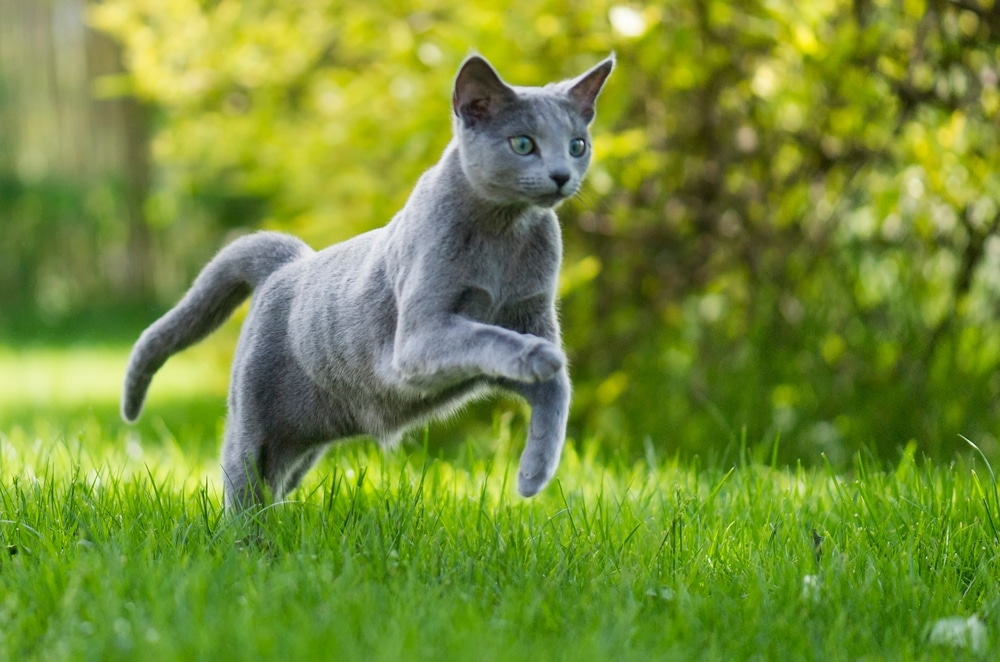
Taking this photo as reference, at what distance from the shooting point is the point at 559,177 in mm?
2166

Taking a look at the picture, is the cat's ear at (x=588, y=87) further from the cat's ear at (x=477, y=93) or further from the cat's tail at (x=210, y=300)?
the cat's tail at (x=210, y=300)

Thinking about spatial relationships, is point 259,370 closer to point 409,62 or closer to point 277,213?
point 409,62

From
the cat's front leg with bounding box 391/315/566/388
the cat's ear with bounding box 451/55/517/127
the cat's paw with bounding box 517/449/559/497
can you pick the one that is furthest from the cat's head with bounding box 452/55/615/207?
the cat's paw with bounding box 517/449/559/497

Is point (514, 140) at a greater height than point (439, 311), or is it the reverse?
point (514, 140)

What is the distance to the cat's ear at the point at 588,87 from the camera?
7.61 feet

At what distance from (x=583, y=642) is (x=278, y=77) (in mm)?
3950

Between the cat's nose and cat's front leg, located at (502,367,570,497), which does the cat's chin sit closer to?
the cat's nose

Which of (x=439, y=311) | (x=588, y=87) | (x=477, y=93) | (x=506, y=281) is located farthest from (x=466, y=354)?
(x=588, y=87)

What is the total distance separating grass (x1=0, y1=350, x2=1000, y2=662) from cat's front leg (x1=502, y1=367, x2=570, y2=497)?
0.59 ft

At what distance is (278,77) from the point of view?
5.21 m

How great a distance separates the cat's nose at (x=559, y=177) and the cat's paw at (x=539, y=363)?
13.8 inches

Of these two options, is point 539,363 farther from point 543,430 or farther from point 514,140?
point 514,140

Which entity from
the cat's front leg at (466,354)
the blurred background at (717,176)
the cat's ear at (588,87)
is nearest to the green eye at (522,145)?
the cat's ear at (588,87)

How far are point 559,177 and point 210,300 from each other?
1.00 metres
